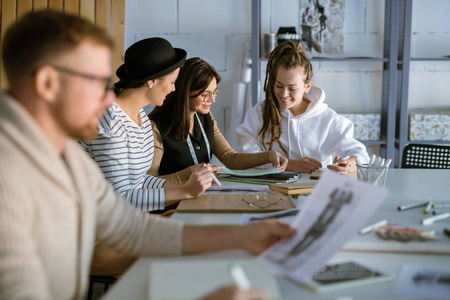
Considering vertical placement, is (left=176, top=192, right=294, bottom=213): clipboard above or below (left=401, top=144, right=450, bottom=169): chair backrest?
below

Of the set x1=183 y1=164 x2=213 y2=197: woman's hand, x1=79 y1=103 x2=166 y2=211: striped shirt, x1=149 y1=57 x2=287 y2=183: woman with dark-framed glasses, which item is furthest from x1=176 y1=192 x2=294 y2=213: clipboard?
x1=149 y1=57 x2=287 y2=183: woman with dark-framed glasses

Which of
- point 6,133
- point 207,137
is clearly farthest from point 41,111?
point 207,137

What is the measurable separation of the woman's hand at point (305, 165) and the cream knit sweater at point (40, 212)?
142 centimetres

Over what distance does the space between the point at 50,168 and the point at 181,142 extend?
171 centimetres

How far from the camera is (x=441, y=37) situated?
4105 mm

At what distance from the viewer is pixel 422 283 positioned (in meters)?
0.99

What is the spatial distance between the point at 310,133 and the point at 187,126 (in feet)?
2.30

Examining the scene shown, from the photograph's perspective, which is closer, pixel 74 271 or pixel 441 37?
pixel 74 271

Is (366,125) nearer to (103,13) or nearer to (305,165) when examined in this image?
(305,165)

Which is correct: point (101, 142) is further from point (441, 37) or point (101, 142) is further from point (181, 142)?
point (441, 37)

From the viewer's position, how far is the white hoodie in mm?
2896

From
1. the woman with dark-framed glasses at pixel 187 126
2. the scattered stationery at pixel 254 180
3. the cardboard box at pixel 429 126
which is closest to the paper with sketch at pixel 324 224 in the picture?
the scattered stationery at pixel 254 180

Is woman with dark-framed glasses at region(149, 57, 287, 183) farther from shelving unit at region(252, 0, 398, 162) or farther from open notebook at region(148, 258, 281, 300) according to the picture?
open notebook at region(148, 258, 281, 300)

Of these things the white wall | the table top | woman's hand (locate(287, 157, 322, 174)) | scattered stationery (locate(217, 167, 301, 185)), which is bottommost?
the table top
